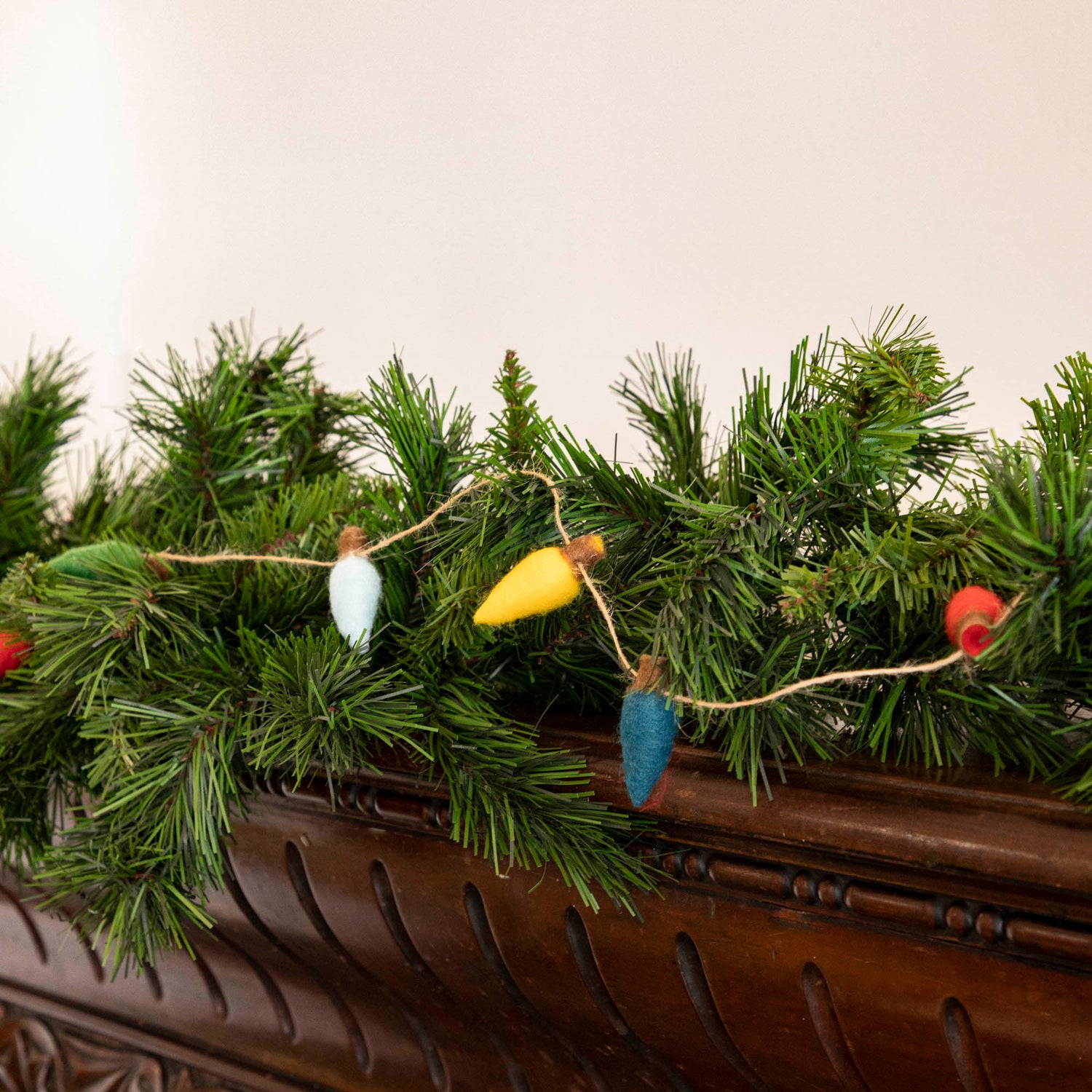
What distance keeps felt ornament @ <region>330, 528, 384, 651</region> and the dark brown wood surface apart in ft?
0.26

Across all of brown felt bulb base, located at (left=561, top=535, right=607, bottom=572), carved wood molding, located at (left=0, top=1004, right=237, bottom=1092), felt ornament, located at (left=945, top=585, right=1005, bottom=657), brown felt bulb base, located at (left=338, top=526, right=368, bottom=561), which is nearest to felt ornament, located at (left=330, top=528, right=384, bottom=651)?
brown felt bulb base, located at (left=338, top=526, right=368, bottom=561)

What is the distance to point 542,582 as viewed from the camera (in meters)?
0.40

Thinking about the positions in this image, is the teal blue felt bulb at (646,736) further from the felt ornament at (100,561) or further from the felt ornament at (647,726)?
the felt ornament at (100,561)

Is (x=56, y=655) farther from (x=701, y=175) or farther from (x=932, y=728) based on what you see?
(x=701, y=175)

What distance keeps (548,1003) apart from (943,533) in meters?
0.30

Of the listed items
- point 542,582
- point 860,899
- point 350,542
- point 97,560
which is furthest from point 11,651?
point 860,899

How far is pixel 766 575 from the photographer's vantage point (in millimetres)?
371

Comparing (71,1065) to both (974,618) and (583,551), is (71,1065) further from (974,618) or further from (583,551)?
(974,618)

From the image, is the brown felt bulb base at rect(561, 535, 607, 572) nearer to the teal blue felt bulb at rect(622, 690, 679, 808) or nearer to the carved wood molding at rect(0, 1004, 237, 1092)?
the teal blue felt bulb at rect(622, 690, 679, 808)

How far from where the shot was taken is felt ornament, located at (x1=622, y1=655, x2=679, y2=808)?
0.37 m

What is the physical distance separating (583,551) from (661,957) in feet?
0.64

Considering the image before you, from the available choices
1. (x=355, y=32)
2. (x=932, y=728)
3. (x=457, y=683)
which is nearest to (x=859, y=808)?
(x=932, y=728)

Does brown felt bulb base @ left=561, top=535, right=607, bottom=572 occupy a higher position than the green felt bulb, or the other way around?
brown felt bulb base @ left=561, top=535, right=607, bottom=572

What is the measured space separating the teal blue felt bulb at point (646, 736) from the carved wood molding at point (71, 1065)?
43 cm
